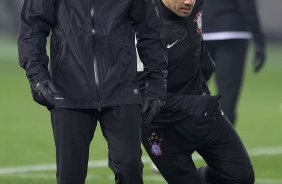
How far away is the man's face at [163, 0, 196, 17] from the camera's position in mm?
7390

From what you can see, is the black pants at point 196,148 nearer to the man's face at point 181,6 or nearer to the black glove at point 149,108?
the man's face at point 181,6

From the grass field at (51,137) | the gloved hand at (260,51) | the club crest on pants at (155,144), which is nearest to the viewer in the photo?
the club crest on pants at (155,144)

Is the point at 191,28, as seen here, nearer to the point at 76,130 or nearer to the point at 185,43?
the point at 185,43

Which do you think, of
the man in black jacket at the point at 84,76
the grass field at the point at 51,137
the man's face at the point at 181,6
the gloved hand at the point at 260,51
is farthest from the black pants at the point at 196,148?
the gloved hand at the point at 260,51

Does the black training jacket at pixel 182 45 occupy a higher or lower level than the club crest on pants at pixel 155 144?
higher

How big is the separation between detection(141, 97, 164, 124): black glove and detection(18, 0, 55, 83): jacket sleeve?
63cm

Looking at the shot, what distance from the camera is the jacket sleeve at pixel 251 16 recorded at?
11.0 meters

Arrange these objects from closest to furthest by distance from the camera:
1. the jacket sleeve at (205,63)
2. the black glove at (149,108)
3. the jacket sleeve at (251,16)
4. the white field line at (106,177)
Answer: the black glove at (149,108), the jacket sleeve at (205,63), the white field line at (106,177), the jacket sleeve at (251,16)

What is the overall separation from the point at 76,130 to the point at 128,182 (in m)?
0.44

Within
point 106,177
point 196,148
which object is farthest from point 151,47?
point 106,177

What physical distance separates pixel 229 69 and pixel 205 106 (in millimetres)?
3213

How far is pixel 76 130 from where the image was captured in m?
6.58

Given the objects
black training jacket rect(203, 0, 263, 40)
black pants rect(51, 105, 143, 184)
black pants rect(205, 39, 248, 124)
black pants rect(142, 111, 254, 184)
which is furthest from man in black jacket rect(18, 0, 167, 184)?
black training jacket rect(203, 0, 263, 40)

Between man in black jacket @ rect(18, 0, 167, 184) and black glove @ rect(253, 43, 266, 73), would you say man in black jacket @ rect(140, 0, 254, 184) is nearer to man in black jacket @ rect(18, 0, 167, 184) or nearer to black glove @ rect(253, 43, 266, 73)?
man in black jacket @ rect(18, 0, 167, 184)
